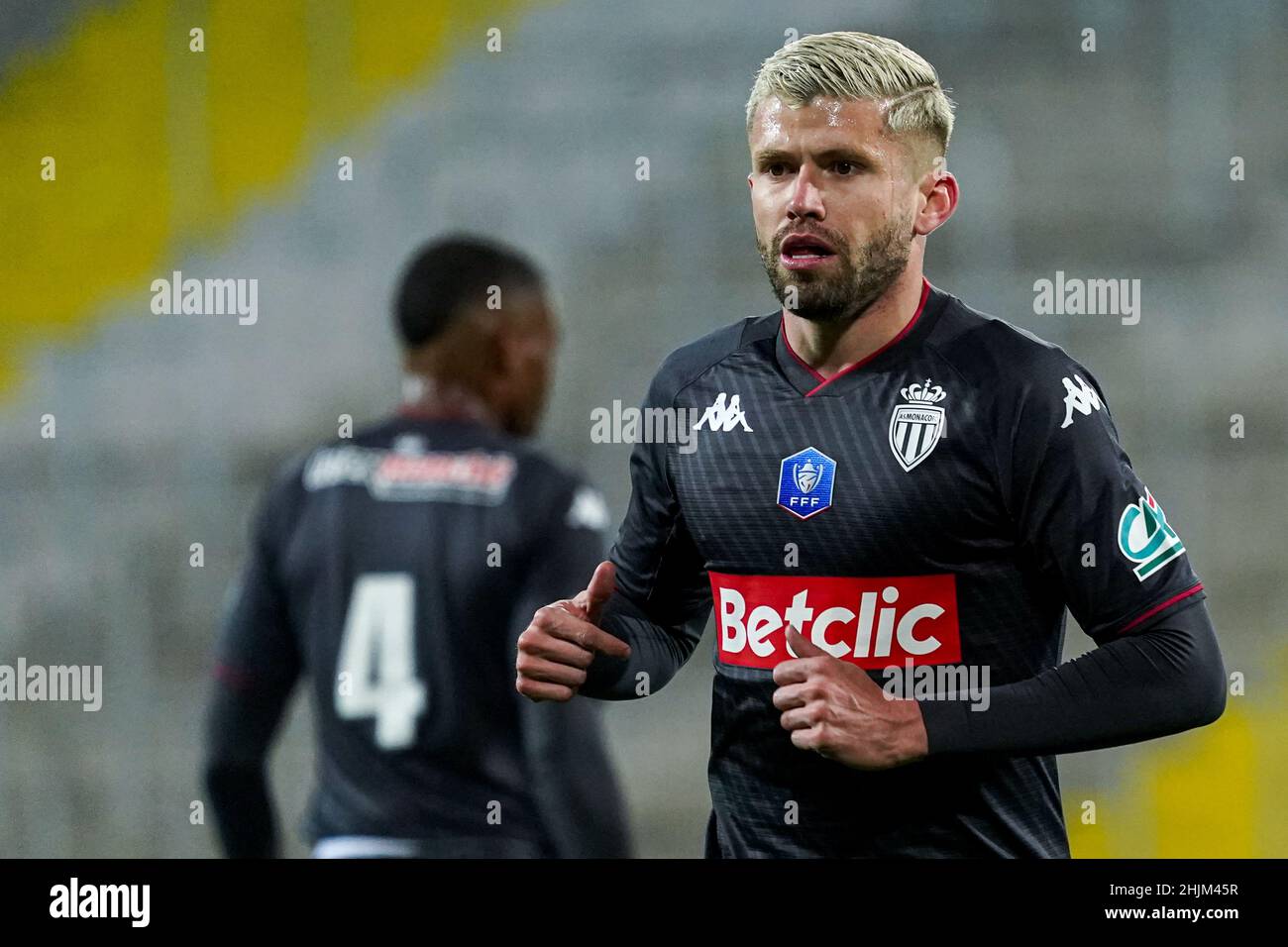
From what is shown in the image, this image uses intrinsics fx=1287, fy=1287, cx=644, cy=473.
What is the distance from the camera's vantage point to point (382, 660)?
9.44ft

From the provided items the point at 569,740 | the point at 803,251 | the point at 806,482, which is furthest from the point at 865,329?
the point at 569,740

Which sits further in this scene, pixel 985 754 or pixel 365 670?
pixel 365 670

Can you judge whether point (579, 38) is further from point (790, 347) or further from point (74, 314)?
point (790, 347)

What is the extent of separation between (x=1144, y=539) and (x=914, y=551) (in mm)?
340

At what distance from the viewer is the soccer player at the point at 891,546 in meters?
1.93

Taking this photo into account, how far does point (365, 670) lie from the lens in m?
2.88

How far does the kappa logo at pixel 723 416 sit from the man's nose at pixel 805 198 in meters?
0.33

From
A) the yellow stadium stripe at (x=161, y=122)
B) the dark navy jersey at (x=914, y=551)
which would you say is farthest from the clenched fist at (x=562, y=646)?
the yellow stadium stripe at (x=161, y=122)

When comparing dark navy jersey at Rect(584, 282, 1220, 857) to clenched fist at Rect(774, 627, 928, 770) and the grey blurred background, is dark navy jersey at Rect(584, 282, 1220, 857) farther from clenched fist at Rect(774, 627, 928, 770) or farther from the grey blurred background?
the grey blurred background

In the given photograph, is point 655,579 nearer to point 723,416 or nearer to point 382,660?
point 723,416

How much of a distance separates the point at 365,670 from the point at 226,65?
214 cm

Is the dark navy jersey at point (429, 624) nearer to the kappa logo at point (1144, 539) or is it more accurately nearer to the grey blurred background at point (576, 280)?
the grey blurred background at point (576, 280)

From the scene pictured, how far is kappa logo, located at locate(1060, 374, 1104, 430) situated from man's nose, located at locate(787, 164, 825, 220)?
1.55ft

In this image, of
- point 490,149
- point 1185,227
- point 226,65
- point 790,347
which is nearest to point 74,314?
point 226,65
